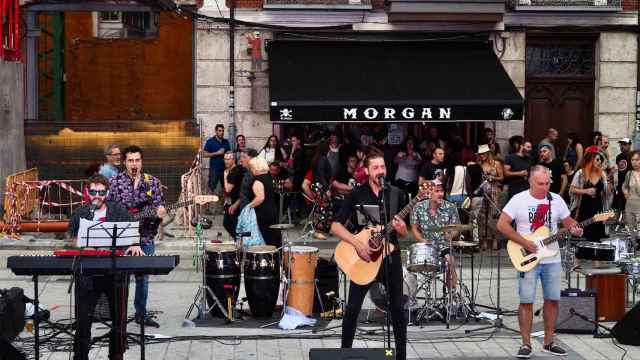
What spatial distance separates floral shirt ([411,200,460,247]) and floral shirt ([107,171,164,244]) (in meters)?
3.21

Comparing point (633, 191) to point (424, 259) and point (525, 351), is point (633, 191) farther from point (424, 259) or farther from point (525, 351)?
point (525, 351)

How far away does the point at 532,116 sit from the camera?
2447cm

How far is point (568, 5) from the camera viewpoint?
2370 cm

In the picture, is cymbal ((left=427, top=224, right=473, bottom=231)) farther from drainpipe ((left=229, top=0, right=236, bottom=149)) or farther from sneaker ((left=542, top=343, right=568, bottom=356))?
drainpipe ((left=229, top=0, right=236, bottom=149))

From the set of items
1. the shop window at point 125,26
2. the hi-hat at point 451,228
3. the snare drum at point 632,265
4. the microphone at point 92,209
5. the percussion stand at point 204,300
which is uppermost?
the shop window at point 125,26

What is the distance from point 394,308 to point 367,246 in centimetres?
63

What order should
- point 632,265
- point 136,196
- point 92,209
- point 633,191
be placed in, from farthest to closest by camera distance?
point 633,191, point 632,265, point 136,196, point 92,209

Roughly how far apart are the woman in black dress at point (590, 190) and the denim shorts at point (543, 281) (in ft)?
21.5

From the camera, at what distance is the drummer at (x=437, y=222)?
14.0 meters

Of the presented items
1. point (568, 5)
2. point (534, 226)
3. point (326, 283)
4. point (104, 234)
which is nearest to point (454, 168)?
point (568, 5)

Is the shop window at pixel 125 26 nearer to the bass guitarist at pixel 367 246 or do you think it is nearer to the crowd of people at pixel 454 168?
the crowd of people at pixel 454 168

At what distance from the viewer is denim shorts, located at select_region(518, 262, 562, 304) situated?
11.9 m

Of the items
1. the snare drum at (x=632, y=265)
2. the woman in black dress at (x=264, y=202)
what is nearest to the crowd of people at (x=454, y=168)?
the woman in black dress at (x=264, y=202)

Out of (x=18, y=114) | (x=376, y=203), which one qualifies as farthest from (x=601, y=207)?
(x=18, y=114)
